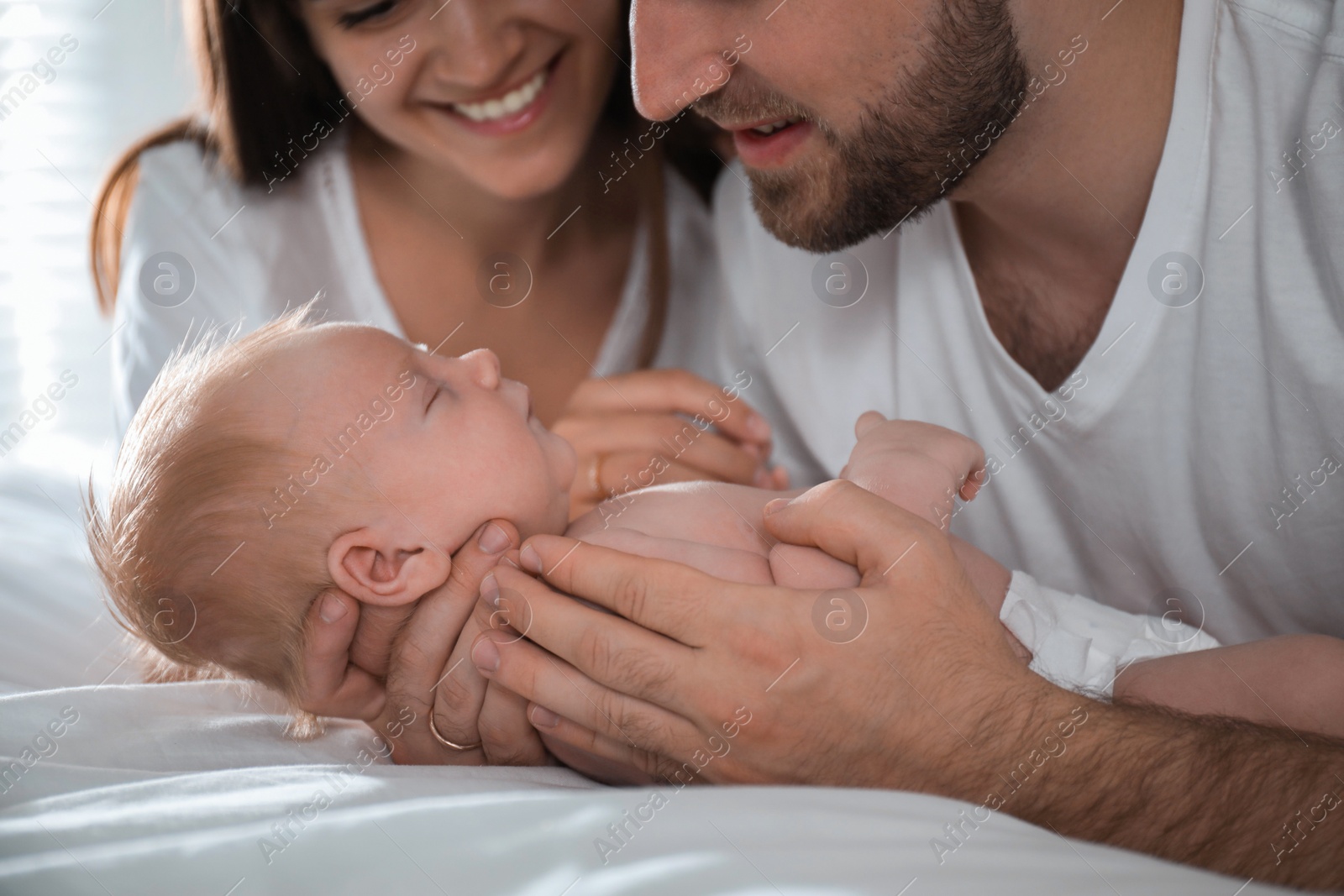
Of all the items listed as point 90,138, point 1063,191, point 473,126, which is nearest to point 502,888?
point 1063,191

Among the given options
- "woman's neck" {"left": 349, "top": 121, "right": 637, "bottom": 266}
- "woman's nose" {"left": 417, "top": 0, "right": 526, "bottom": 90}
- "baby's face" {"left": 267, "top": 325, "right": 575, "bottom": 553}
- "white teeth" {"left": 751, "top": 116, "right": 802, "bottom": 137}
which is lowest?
"baby's face" {"left": 267, "top": 325, "right": 575, "bottom": 553}

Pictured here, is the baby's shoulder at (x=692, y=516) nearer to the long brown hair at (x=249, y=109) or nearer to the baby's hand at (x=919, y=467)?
the baby's hand at (x=919, y=467)

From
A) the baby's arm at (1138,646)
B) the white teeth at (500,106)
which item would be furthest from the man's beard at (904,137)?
the white teeth at (500,106)

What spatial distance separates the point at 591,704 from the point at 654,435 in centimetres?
66

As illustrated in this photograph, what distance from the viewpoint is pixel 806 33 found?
4.38 feet

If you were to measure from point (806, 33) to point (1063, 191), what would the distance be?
1.56 ft

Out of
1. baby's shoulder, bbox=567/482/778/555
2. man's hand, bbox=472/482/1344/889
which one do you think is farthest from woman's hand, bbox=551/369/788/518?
man's hand, bbox=472/482/1344/889

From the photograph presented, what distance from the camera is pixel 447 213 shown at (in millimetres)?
2088

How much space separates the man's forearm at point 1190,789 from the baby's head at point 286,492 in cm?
70

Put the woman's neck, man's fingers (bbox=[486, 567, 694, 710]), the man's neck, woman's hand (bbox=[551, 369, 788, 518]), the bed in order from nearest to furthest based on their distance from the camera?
the bed → man's fingers (bbox=[486, 567, 694, 710]) → the man's neck → woman's hand (bbox=[551, 369, 788, 518]) → the woman's neck

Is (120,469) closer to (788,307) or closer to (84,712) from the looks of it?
(84,712)

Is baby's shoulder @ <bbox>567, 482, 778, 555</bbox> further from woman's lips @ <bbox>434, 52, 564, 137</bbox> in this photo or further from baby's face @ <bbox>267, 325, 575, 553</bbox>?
woman's lips @ <bbox>434, 52, 564, 137</bbox>

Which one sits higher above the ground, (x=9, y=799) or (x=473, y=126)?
(x=473, y=126)

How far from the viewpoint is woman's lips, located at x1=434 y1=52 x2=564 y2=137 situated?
6.06ft
